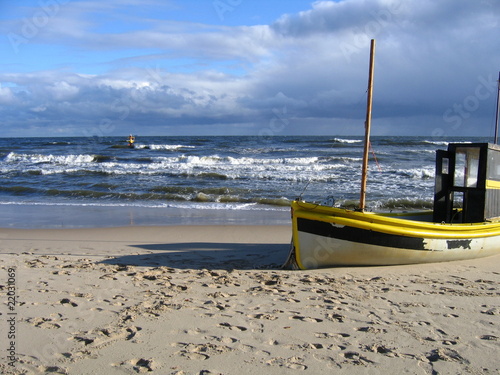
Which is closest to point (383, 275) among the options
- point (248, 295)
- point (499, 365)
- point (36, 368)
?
point (248, 295)

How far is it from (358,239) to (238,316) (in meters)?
2.60

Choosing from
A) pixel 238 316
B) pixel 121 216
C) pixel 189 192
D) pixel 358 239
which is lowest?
pixel 121 216

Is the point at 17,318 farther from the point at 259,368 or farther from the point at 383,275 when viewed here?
the point at 383,275

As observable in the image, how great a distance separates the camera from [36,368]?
364 cm

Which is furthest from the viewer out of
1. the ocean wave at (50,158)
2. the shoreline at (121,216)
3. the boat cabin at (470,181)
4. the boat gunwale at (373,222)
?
the ocean wave at (50,158)

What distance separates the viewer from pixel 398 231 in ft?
22.2

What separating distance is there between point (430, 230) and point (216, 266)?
334 cm

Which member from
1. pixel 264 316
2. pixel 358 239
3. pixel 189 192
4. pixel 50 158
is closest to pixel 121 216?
pixel 189 192

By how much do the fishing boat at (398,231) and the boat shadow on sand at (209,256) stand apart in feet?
2.65

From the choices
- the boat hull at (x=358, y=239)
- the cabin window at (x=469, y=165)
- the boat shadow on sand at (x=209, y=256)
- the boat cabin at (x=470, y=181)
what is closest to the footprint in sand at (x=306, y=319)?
the boat hull at (x=358, y=239)

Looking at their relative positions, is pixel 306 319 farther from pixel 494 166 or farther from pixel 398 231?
pixel 494 166

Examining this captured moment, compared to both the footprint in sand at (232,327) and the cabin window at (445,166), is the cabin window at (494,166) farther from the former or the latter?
the footprint in sand at (232,327)

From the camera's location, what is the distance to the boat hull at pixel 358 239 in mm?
6590

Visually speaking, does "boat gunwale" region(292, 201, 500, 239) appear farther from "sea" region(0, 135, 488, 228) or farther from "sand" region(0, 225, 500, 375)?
"sand" region(0, 225, 500, 375)
